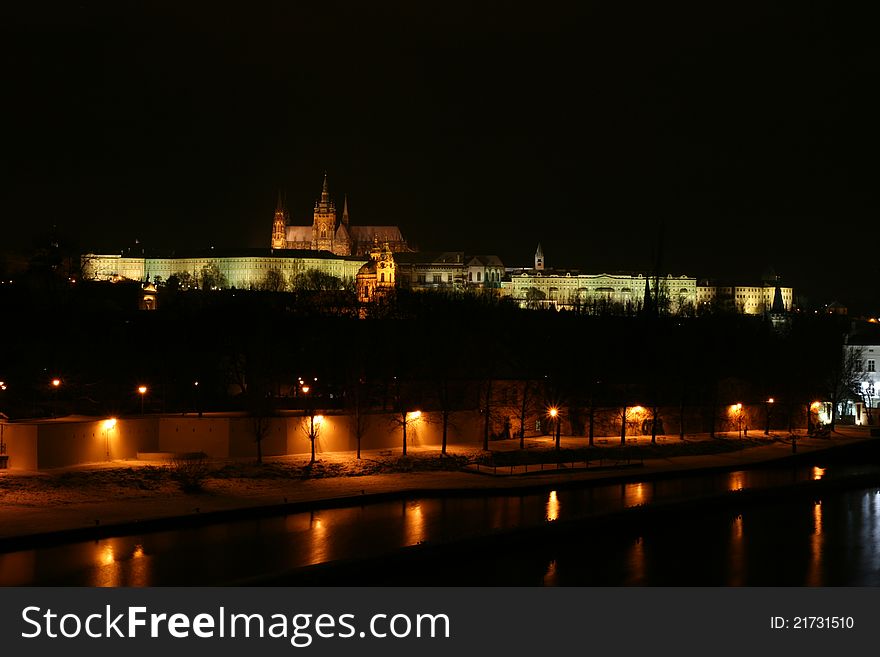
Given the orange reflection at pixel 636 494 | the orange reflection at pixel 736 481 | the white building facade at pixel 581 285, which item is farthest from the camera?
the white building facade at pixel 581 285

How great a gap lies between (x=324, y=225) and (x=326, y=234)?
Result: 1115mm

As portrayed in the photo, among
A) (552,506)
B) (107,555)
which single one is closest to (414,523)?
(552,506)

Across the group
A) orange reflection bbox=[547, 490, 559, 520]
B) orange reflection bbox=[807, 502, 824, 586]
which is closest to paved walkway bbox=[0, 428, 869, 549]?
orange reflection bbox=[547, 490, 559, 520]

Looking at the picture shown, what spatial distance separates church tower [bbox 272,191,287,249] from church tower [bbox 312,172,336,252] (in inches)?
125

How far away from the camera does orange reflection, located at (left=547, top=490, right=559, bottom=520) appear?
755 inches

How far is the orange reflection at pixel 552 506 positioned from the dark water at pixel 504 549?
0.13 ft

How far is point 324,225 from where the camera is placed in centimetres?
12244

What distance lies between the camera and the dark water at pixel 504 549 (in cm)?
1495

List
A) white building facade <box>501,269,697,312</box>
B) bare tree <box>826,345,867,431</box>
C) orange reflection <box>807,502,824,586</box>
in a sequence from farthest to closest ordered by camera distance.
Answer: white building facade <box>501,269,697,312</box>, bare tree <box>826,345,867,431</box>, orange reflection <box>807,502,824,586</box>

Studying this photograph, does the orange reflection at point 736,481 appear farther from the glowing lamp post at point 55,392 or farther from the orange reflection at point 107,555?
the glowing lamp post at point 55,392

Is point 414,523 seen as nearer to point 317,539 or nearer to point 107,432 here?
point 317,539

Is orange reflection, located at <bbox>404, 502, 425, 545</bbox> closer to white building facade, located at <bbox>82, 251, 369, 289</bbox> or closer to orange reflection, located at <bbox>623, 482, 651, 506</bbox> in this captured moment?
orange reflection, located at <bbox>623, 482, 651, 506</bbox>

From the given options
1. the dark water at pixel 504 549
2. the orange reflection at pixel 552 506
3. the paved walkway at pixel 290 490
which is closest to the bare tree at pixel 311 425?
the paved walkway at pixel 290 490
